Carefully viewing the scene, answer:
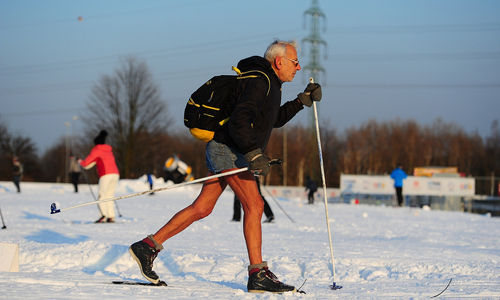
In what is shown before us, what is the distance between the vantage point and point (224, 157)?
13.5 feet

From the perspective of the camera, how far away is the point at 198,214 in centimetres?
425

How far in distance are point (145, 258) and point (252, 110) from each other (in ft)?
4.45

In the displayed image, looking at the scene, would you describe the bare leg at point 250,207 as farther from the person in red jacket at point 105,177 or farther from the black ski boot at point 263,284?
the person in red jacket at point 105,177

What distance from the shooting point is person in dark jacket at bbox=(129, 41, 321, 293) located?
151 inches

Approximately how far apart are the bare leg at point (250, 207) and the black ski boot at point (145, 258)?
0.72 meters

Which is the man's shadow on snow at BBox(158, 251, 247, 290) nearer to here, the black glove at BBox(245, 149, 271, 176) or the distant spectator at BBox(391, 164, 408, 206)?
the black glove at BBox(245, 149, 271, 176)

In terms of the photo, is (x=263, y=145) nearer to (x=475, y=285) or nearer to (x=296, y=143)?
(x=475, y=285)

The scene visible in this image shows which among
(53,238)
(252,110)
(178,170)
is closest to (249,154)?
(252,110)

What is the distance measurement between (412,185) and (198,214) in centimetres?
2525

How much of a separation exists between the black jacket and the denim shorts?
39mm

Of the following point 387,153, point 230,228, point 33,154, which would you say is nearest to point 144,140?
point 33,154

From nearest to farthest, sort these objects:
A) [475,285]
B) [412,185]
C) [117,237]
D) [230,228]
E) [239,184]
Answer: [239,184] → [475,285] → [117,237] → [230,228] → [412,185]

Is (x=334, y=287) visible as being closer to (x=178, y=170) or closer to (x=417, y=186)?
(x=178, y=170)

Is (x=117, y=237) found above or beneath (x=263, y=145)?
beneath
